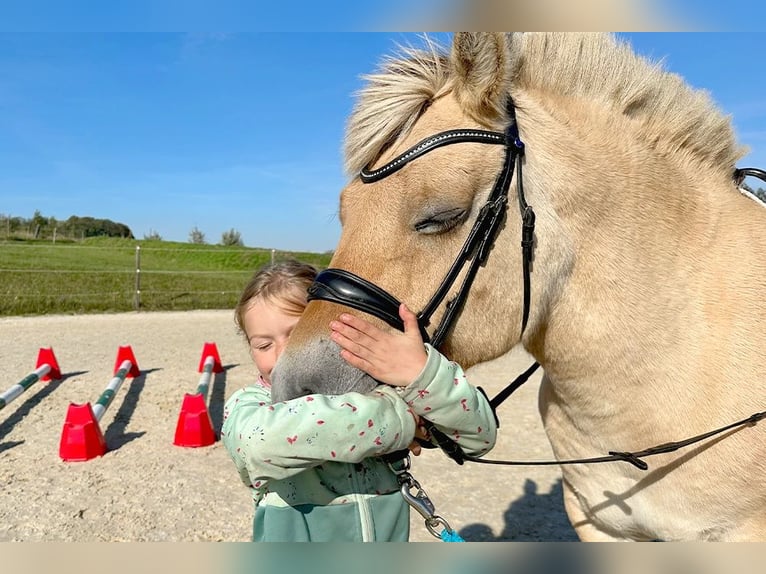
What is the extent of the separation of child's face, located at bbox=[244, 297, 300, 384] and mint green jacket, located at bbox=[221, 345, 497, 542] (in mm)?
180

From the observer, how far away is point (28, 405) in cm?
661

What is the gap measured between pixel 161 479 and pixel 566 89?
4.51m

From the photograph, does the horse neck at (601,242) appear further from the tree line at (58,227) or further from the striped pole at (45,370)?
the tree line at (58,227)

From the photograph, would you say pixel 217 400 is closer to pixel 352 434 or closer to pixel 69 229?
pixel 352 434

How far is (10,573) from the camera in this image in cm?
77

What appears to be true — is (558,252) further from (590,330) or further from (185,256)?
(185,256)

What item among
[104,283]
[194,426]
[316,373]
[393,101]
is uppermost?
[393,101]

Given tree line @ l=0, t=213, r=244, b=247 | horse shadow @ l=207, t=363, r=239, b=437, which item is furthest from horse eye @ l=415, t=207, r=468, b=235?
tree line @ l=0, t=213, r=244, b=247

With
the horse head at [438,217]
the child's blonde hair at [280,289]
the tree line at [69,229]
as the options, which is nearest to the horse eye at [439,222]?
the horse head at [438,217]

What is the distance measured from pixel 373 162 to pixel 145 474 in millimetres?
4142

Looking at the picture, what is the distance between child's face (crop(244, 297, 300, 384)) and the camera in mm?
2049

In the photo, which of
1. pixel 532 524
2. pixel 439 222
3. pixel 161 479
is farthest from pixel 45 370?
pixel 439 222

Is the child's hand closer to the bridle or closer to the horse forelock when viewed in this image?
the bridle
